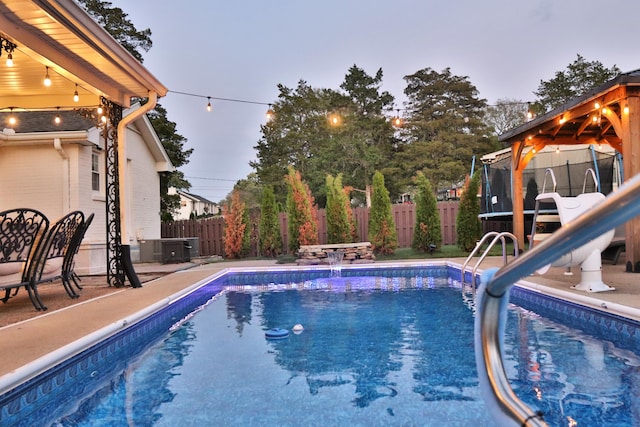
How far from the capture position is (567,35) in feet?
74.0

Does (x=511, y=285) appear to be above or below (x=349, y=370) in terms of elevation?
above

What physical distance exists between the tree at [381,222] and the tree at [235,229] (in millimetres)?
4105

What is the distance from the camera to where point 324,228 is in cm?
1644

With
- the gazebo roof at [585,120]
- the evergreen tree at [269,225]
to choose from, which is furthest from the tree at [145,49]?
the gazebo roof at [585,120]

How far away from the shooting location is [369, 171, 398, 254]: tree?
13453 mm

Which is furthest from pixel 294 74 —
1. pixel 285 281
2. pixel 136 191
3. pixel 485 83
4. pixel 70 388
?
pixel 70 388

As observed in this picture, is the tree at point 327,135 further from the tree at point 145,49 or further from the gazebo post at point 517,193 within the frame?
the gazebo post at point 517,193

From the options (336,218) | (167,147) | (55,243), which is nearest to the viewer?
(55,243)

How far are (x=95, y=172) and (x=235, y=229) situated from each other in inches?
176

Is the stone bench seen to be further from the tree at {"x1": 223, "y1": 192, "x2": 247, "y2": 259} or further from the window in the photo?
the window

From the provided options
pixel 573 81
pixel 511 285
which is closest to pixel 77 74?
pixel 511 285

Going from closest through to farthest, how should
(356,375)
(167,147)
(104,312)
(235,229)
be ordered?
(356,375) → (104,312) → (235,229) → (167,147)

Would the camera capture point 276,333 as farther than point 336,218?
No

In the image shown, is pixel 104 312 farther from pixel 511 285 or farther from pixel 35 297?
pixel 511 285
